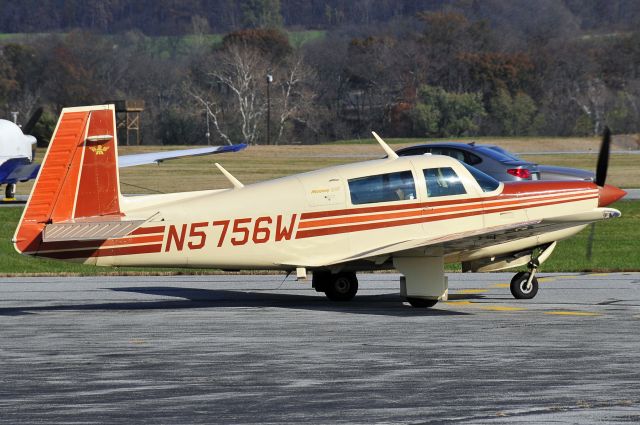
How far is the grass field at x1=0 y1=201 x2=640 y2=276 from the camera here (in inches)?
895

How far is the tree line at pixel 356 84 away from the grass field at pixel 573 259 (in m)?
66.7

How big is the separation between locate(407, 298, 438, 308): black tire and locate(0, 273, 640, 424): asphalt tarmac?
0.35 feet

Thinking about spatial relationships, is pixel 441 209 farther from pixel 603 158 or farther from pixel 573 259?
pixel 573 259

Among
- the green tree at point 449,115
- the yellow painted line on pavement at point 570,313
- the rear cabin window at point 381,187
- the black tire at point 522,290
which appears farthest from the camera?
the green tree at point 449,115

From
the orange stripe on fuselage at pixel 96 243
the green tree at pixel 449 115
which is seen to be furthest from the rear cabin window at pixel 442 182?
the green tree at pixel 449 115

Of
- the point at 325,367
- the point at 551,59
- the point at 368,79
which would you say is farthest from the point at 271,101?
the point at 325,367

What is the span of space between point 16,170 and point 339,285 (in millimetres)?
24280

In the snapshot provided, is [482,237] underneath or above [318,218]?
underneath

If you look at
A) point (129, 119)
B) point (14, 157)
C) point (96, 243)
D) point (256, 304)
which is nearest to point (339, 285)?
point (256, 304)

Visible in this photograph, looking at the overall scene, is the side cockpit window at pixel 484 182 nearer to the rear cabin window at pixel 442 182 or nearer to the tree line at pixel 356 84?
the rear cabin window at pixel 442 182

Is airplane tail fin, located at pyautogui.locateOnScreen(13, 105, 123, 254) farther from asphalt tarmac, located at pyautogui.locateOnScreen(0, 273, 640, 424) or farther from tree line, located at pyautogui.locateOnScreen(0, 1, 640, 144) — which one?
tree line, located at pyautogui.locateOnScreen(0, 1, 640, 144)

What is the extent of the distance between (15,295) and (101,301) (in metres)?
1.62

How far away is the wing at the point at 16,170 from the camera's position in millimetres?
39344

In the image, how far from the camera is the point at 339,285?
18.2 meters
